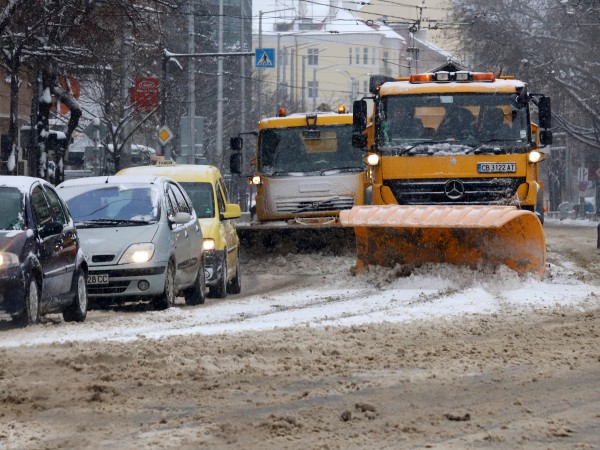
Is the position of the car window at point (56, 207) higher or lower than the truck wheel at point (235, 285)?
higher

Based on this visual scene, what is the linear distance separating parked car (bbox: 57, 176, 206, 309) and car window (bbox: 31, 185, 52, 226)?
Result: 4.88ft

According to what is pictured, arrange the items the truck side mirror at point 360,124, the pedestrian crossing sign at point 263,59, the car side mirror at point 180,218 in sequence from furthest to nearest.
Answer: the pedestrian crossing sign at point 263,59
the truck side mirror at point 360,124
the car side mirror at point 180,218

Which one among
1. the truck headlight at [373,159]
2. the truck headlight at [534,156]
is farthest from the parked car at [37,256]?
the truck headlight at [534,156]

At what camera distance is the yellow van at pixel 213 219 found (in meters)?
17.4

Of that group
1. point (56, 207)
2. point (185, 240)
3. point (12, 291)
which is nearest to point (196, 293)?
point (185, 240)

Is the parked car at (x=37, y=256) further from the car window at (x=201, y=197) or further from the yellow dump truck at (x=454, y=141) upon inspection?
the yellow dump truck at (x=454, y=141)

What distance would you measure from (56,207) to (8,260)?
6.03 ft

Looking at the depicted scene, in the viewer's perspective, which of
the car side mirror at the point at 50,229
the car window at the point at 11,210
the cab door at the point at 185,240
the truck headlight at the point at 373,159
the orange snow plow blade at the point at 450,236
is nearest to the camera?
the car window at the point at 11,210

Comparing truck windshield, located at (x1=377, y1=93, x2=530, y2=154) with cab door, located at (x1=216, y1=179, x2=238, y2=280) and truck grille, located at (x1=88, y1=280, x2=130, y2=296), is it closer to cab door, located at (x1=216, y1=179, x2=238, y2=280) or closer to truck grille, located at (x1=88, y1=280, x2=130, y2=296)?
cab door, located at (x1=216, y1=179, x2=238, y2=280)

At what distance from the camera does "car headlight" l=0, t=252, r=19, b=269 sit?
11711 mm

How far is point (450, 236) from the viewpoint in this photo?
1706 centimetres

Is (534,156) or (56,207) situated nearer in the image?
(56,207)

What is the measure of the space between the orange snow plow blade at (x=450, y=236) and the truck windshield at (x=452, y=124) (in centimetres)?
189

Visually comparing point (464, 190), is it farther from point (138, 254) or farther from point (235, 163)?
point (235, 163)
